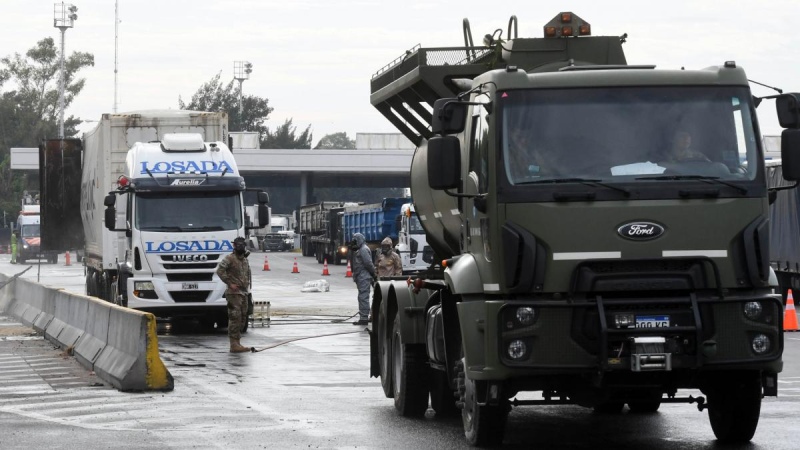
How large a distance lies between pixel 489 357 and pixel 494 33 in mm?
3753

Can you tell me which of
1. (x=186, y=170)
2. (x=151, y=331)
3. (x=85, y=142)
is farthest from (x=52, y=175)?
(x=151, y=331)

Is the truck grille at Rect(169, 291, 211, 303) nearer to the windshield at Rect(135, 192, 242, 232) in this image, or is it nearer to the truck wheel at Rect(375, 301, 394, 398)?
the windshield at Rect(135, 192, 242, 232)

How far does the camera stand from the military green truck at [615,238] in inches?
408

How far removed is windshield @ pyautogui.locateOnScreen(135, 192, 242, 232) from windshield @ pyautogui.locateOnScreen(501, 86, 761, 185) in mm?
15478

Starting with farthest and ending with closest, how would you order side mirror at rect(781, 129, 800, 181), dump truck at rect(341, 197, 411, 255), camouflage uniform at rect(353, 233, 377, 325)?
dump truck at rect(341, 197, 411, 255) < camouflage uniform at rect(353, 233, 377, 325) < side mirror at rect(781, 129, 800, 181)

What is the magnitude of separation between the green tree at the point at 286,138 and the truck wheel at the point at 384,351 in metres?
132

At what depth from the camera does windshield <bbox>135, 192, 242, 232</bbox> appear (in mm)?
25641

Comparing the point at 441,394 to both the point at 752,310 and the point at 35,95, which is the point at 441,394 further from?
the point at 35,95

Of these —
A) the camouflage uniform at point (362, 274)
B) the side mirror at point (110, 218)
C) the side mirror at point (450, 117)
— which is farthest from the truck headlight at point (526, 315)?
the camouflage uniform at point (362, 274)

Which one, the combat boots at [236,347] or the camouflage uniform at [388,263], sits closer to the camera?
the combat boots at [236,347]

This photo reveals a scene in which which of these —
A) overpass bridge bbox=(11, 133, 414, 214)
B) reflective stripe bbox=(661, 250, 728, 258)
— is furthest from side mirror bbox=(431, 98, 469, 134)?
overpass bridge bbox=(11, 133, 414, 214)

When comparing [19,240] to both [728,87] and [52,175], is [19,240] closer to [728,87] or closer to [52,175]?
[52,175]

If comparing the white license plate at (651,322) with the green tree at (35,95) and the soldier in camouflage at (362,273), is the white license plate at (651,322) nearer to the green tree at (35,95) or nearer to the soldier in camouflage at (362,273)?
the soldier in camouflage at (362,273)

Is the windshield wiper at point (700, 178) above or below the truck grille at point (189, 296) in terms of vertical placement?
above
